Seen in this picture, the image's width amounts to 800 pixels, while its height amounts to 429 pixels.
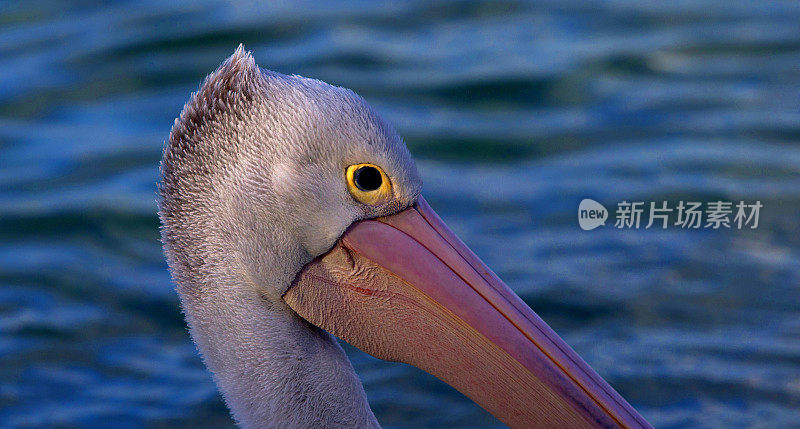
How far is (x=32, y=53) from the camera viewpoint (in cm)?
801

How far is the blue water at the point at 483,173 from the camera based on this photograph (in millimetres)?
5043

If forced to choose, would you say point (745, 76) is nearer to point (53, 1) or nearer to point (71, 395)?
point (71, 395)

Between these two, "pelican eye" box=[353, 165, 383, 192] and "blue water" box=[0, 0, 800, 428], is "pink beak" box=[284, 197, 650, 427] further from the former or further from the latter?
"blue water" box=[0, 0, 800, 428]

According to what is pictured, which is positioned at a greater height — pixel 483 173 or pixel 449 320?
pixel 483 173

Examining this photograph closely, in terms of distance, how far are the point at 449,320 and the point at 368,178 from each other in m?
0.47

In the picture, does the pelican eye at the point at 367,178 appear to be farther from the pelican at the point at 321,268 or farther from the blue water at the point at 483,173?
the blue water at the point at 483,173

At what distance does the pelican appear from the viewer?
115 inches

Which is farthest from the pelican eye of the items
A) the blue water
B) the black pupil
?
the blue water

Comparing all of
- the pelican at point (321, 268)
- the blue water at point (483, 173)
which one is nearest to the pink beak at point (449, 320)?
the pelican at point (321, 268)

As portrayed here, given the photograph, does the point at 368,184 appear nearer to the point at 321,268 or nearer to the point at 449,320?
the point at 321,268

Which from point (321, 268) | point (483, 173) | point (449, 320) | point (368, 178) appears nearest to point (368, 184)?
point (368, 178)

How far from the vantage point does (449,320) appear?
299 centimetres

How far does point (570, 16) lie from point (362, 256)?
561 cm

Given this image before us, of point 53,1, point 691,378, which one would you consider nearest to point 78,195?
point 53,1
